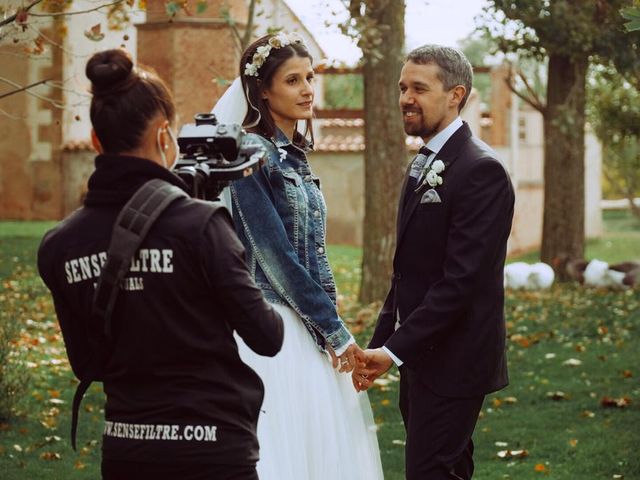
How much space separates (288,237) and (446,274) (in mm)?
711

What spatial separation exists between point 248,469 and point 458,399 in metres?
1.38

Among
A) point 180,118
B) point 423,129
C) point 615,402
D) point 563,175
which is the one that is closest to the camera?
point 423,129

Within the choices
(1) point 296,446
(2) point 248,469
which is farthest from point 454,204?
(2) point 248,469

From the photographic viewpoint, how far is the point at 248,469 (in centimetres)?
337

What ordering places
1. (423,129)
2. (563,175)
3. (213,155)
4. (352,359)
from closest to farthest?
(213,155), (423,129), (352,359), (563,175)

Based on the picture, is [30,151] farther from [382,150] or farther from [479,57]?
[479,57]

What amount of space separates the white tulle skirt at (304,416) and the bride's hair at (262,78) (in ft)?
2.46

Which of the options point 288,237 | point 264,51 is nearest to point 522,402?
point 288,237

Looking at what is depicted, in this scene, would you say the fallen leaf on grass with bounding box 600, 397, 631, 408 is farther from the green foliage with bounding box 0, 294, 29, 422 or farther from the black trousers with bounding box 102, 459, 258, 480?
the black trousers with bounding box 102, 459, 258, 480

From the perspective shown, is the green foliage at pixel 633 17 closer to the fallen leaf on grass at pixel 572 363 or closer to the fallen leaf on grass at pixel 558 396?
the fallen leaf on grass at pixel 558 396

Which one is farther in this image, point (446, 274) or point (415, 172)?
point (415, 172)

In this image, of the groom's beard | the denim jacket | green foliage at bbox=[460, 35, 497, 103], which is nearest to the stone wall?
the denim jacket

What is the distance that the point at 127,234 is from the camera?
3188mm

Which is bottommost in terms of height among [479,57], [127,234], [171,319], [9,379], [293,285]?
[9,379]
